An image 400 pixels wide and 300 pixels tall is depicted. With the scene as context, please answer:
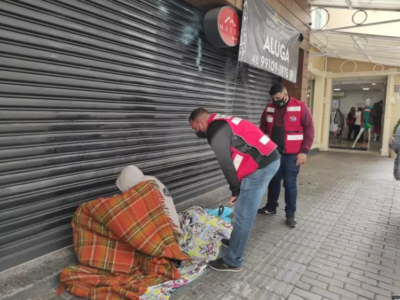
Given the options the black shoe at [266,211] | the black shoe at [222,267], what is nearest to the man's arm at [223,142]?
the black shoe at [222,267]

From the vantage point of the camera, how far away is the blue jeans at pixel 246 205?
272 cm

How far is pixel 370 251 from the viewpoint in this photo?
133 inches

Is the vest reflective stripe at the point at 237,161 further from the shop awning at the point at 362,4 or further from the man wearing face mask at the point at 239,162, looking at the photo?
the shop awning at the point at 362,4

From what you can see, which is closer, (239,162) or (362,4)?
(239,162)

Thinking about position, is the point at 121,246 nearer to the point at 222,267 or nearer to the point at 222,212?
the point at 222,267

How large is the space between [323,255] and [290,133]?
1.56 m

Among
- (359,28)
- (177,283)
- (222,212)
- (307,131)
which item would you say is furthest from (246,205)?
(359,28)

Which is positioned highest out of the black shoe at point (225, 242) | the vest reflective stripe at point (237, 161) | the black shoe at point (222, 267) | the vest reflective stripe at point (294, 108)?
the vest reflective stripe at point (294, 108)

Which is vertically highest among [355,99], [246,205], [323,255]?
[355,99]

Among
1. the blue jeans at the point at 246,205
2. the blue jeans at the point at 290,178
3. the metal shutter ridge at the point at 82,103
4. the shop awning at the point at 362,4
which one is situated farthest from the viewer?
the shop awning at the point at 362,4

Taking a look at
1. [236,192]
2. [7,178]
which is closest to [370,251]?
[236,192]

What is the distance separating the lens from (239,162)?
2.63 metres

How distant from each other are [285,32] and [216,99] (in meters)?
1.96

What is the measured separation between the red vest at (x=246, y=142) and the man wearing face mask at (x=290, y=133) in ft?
Result: 4.19
